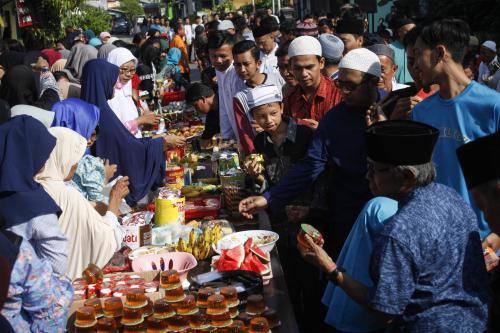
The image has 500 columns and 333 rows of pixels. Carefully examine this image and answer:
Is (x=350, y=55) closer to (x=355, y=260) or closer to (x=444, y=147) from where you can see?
(x=444, y=147)

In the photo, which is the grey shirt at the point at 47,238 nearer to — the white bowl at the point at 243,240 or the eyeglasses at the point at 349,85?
the white bowl at the point at 243,240

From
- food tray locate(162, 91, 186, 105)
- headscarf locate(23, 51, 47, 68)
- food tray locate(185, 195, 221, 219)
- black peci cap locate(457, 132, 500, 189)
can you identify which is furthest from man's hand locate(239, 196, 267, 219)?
headscarf locate(23, 51, 47, 68)

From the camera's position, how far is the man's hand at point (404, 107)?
11.8 ft

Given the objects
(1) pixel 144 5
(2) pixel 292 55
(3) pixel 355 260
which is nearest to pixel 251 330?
(3) pixel 355 260

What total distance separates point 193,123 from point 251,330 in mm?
5785

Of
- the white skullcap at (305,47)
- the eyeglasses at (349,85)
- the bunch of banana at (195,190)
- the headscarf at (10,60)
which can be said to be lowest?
the bunch of banana at (195,190)

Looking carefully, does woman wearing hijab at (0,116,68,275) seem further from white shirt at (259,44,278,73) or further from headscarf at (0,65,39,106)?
headscarf at (0,65,39,106)

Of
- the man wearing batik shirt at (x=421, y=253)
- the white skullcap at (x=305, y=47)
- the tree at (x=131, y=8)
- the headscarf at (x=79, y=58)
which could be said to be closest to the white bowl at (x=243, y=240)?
the man wearing batik shirt at (x=421, y=253)

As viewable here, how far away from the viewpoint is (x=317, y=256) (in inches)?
107

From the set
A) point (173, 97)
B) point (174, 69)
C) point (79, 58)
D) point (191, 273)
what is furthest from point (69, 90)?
point (174, 69)

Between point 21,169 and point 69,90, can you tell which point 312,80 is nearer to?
point 21,169

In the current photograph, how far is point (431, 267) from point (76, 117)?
9.92 ft

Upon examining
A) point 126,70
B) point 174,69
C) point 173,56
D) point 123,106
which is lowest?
point 174,69

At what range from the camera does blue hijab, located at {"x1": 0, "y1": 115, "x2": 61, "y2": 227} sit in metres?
3.09
